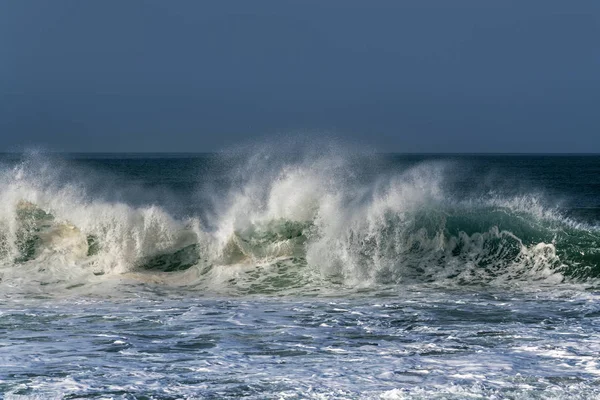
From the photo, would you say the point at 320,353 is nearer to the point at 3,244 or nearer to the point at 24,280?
the point at 24,280

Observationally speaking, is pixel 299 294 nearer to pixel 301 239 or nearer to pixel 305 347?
pixel 301 239

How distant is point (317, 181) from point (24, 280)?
636cm

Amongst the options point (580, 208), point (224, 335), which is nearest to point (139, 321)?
point (224, 335)

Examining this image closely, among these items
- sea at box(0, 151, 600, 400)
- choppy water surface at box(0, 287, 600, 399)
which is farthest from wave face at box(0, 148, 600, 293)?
choppy water surface at box(0, 287, 600, 399)

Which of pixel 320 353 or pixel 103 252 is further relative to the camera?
pixel 103 252

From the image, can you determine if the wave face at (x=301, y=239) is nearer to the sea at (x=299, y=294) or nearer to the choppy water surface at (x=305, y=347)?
the sea at (x=299, y=294)

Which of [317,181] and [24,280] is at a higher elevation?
[317,181]

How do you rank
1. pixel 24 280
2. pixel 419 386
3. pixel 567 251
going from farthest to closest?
pixel 567 251 < pixel 24 280 < pixel 419 386

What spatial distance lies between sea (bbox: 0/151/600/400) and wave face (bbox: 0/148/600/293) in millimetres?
41

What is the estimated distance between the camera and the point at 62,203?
17.8 metres

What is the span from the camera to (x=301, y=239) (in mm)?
15656

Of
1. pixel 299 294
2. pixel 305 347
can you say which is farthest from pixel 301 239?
pixel 305 347

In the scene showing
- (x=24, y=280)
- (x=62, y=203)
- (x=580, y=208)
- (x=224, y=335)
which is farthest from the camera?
(x=580, y=208)

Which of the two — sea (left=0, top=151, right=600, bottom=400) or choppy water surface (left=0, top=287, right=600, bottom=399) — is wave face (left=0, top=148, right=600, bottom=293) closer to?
sea (left=0, top=151, right=600, bottom=400)
